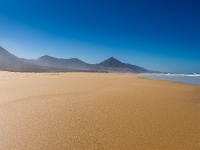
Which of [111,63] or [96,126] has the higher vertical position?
[111,63]

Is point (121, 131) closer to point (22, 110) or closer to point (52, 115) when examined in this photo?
point (52, 115)

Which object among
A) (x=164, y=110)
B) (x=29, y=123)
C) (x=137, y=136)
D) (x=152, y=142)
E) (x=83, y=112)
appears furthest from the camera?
(x=164, y=110)

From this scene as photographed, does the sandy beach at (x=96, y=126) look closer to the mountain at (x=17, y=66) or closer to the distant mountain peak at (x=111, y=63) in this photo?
the mountain at (x=17, y=66)

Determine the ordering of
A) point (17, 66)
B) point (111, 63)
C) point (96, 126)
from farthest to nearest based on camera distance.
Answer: point (111, 63), point (17, 66), point (96, 126)

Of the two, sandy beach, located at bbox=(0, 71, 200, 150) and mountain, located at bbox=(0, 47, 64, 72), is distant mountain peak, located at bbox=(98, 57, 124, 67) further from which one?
sandy beach, located at bbox=(0, 71, 200, 150)

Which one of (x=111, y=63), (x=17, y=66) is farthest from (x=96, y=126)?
(x=111, y=63)

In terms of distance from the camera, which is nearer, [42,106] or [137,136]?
[137,136]

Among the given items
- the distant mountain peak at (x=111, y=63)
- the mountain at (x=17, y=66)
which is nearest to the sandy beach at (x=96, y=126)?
the mountain at (x=17, y=66)

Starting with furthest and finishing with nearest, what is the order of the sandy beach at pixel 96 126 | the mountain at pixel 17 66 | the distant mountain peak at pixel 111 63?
A: the distant mountain peak at pixel 111 63 → the mountain at pixel 17 66 → the sandy beach at pixel 96 126

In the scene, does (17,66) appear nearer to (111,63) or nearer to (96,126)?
(96,126)

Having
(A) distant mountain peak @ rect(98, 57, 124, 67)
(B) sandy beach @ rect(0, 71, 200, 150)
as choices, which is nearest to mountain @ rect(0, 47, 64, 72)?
(B) sandy beach @ rect(0, 71, 200, 150)

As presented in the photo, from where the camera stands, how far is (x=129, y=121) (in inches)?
162

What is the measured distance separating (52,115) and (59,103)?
125 centimetres

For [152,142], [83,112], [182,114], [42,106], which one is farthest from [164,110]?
[42,106]
